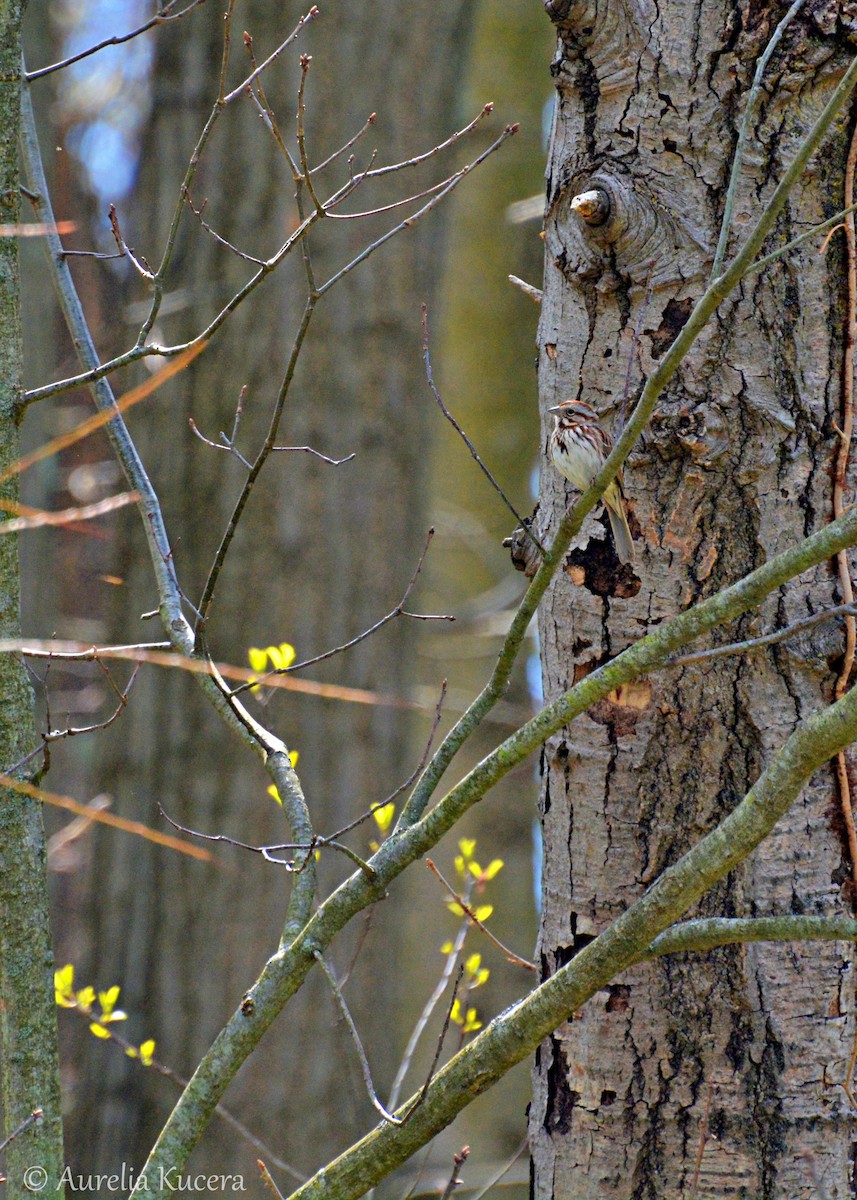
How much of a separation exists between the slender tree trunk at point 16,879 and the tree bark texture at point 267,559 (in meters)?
2.20

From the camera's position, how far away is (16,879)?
7.17 ft

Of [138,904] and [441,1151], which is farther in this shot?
[441,1151]

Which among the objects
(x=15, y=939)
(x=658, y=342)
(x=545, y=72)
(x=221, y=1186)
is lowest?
(x=221, y=1186)

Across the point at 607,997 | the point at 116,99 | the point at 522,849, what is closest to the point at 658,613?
the point at 607,997

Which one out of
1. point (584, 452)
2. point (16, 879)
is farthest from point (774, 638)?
point (16, 879)

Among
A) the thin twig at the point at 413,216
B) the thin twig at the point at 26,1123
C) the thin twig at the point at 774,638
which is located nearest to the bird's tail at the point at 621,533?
the thin twig at the point at 774,638

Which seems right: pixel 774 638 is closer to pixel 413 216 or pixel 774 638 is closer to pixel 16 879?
pixel 413 216

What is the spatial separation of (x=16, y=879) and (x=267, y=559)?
8.25ft

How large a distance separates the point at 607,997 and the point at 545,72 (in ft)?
24.1

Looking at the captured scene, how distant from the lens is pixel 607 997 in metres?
2.28

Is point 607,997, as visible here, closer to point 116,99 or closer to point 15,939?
point 15,939

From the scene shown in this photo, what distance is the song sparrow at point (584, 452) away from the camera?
235cm

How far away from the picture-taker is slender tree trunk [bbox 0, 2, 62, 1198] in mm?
2152

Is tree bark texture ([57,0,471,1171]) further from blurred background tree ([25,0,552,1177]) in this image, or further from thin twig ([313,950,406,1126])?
thin twig ([313,950,406,1126])
